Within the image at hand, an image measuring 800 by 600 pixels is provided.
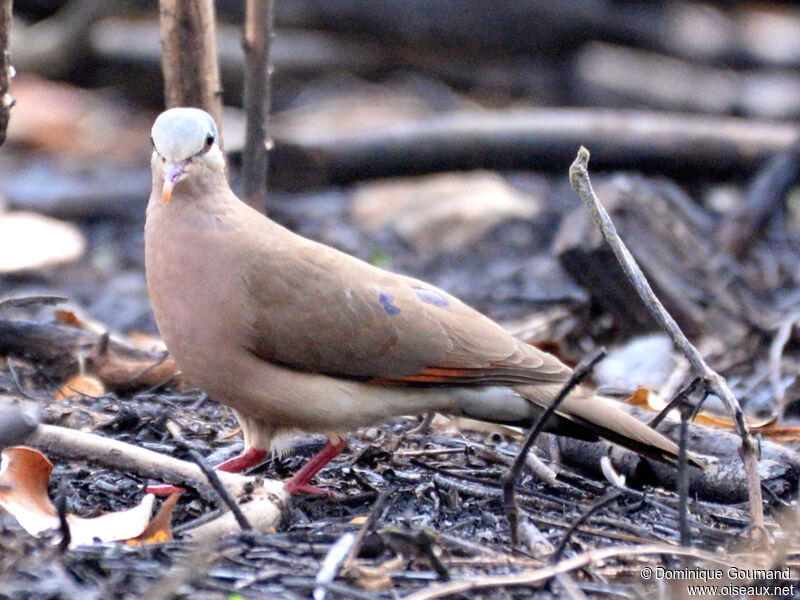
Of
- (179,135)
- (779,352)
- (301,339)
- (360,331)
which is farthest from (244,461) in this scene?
(779,352)

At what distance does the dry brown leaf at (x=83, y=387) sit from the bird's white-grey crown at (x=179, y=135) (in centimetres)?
120

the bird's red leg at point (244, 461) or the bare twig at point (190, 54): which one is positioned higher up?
the bare twig at point (190, 54)

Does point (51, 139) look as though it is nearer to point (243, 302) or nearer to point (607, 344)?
point (607, 344)

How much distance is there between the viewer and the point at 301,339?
4.07 metres

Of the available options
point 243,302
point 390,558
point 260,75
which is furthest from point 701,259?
point 390,558

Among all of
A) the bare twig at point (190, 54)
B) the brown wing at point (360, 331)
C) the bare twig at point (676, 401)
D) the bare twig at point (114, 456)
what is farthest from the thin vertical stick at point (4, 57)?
the bare twig at point (676, 401)

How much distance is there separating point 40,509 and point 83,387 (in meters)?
1.38

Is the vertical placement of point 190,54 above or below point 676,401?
above

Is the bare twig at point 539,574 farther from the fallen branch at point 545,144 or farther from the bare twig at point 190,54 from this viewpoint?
the fallen branch at point 545,144

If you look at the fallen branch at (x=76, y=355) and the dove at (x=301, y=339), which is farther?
the fallen branch at (x=76, y=355)

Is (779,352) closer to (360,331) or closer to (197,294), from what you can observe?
(360,331)

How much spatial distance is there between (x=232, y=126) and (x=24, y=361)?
630cm

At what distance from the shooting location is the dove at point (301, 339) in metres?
3.98

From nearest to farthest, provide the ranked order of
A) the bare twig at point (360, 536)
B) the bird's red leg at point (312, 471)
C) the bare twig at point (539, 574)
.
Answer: the bare twig at point (539, 574) → the bare twig at point (360, 536) → the bird's red leg at point (312, 471)
